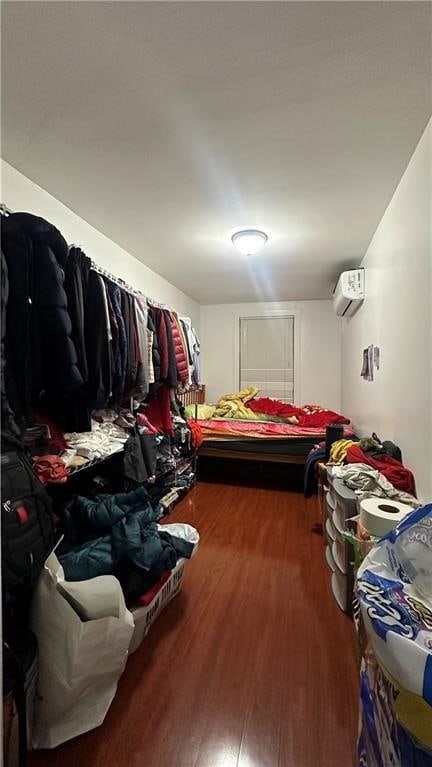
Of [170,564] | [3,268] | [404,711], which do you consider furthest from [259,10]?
[170,564]

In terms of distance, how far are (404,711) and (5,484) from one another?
43.4 inches

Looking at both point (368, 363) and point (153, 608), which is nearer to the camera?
point (153, 608)

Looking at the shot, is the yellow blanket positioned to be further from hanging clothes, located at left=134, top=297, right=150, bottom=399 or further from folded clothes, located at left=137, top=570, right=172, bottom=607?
folded clothes, located at left=137, top=570, right=172, bottom=607

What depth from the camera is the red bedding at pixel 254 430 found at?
322 cm

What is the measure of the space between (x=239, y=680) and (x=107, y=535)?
777 millimetres

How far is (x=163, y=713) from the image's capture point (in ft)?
3.49

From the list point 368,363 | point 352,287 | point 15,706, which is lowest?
point 15,706

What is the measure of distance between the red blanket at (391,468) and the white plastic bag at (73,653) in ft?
4.40

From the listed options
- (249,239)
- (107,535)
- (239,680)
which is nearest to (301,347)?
(249,239)

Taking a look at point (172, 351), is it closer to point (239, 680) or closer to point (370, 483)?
point (370, 483)

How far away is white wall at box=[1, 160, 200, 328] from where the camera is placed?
5.49 ft

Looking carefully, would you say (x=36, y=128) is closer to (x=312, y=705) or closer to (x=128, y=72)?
(x=128, y=72)

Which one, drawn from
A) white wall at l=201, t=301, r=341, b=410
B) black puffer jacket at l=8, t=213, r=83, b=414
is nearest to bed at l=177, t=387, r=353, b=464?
white wall at l=201, t=301, r=341, b=410

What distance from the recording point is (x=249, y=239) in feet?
7.91
